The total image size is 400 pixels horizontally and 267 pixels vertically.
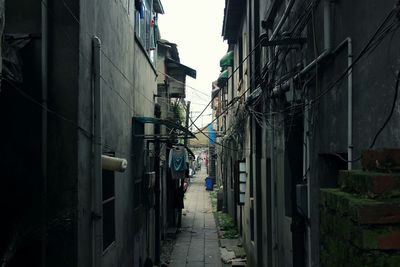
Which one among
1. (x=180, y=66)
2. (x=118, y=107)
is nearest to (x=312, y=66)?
(x=118, y=107)

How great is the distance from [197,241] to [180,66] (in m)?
8.95

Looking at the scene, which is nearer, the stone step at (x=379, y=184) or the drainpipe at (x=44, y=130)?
the stone step at (x=379, y=184)

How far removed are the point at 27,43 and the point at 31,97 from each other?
2.14 feet

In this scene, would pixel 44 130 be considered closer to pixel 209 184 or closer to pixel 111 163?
pixel 111 163

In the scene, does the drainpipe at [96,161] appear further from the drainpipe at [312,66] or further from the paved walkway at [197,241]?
the paved walkway at [197,241]

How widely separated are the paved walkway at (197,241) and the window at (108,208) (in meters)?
7.35

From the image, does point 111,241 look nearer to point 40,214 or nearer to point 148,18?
point 40,214

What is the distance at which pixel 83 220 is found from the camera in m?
6.59

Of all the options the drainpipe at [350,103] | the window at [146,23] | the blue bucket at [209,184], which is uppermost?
the window at [146,23]

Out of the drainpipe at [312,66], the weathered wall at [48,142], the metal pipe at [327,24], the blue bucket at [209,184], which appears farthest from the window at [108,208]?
the blue bucket at [209,184]

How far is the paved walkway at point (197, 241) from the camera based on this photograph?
16438 mm

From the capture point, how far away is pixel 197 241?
66.1 ft

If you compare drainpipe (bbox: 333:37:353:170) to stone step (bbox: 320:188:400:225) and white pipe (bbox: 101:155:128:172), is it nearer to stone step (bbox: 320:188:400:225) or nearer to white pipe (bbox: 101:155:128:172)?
stone step (bbox: 320:188:400:225)

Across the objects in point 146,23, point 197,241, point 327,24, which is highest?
point 146,23
